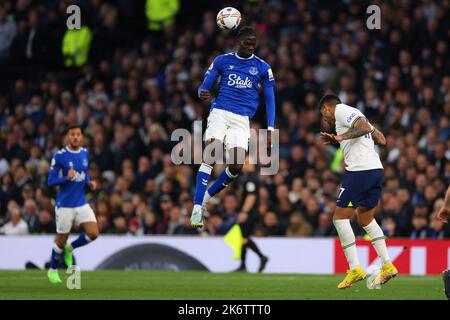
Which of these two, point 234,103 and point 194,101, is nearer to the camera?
point 234,103

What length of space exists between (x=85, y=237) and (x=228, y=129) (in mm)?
3536

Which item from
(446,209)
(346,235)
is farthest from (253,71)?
(446,209)

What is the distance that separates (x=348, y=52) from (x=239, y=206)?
16.7 feet

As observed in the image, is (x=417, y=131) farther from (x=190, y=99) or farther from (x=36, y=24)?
(x=36, y=24)

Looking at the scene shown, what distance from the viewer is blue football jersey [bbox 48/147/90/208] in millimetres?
17344

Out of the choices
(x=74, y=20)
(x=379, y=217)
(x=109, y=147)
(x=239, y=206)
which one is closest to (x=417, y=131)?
(x=379, y=217)

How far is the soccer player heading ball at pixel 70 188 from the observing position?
17328 millimetres

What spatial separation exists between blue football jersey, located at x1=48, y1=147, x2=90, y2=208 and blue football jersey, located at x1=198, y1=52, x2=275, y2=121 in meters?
2.81

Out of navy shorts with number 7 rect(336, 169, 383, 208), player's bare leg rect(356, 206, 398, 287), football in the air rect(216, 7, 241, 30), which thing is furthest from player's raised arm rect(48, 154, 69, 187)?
player's bare leg rect(356, 206, 398, 287)

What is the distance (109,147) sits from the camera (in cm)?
2544

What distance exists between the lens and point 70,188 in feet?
A: 57.4

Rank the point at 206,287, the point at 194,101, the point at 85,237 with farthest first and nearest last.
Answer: the point at 194,101 < the point at 85,237 < the point at 206,287

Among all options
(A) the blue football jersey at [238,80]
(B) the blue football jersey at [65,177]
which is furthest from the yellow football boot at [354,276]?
(B) the blue football jersey at [65,177]

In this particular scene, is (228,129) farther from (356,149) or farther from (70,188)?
(70,188)
